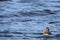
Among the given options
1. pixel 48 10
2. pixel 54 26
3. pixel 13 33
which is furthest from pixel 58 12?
pixel 13 33

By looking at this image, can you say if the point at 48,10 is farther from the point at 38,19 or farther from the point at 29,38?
the point at 29,38

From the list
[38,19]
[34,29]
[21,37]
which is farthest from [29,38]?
[38,19]

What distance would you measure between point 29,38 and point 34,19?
524cm

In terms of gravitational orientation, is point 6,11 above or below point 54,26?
above

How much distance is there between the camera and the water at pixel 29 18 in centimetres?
1997

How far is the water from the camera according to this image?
1997 centimetres

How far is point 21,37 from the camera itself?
62.4 ft

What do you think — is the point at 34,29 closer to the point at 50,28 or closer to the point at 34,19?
the point at 50,28

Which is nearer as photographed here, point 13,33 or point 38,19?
point 13,33

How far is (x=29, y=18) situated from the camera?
2436 cm

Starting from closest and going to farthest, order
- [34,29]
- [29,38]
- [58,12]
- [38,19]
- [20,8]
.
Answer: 1. [29,38]
2. [34,29]
3. [38,19]
4. [58,12]
5. [20,8]

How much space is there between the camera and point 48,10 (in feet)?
91.4

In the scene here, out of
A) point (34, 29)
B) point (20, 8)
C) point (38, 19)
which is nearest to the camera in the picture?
point (34, 29)

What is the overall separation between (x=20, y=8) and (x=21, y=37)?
406 inches
